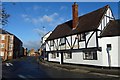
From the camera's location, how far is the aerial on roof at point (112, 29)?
20.5 metres

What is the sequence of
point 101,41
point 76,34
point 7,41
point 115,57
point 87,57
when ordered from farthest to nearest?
point 7,41 → point 76,34 → point 87,57 → point 101,41 → point 115,57

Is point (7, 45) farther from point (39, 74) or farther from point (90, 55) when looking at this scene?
point (39, 74)

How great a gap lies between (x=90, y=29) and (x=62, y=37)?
7702 mm

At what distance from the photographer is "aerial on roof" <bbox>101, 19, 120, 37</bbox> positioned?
2050cm

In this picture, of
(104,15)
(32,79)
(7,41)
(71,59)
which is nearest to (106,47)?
(104,15)

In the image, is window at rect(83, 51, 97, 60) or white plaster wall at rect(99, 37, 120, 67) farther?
window at rect(83, 51, 97, 60)

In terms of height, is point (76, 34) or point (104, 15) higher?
point (104, 15)

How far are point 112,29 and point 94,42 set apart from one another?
288 centimetres

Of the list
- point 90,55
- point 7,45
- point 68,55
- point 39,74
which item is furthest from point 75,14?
point 7,45

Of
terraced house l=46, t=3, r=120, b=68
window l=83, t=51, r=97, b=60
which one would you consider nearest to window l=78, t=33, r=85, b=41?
terraced house l=46, t=3, r=120, b=68

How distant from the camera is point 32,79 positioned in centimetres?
1309

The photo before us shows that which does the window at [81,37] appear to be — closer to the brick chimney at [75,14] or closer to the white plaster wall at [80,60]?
the white plaster wall at [80,60]

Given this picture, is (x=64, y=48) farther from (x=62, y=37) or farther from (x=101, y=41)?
(x=101, y=41)

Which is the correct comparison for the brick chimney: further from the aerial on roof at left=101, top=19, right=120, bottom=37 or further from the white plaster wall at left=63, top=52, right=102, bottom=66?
the aerial on roof at left=101, top=19, right=120, bottom=37
